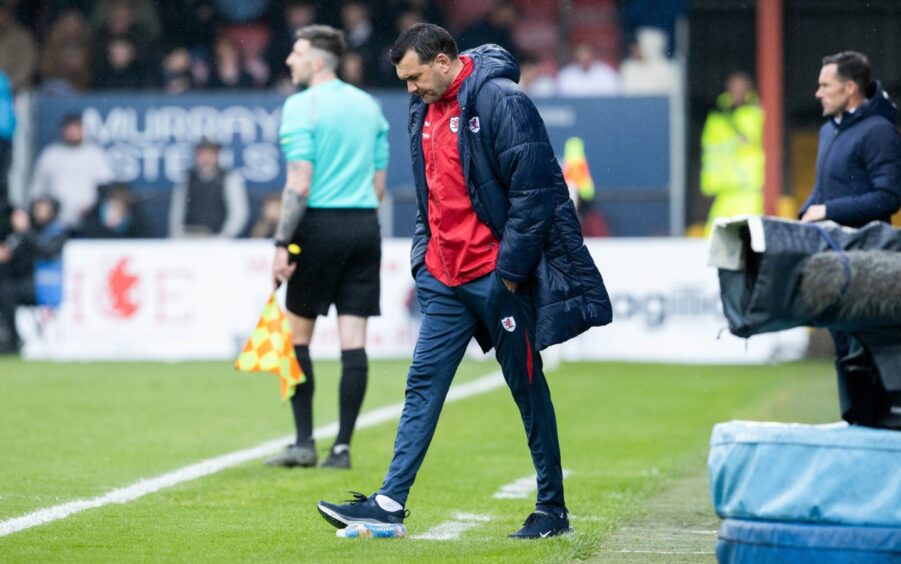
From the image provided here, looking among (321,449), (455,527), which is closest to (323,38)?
(321,449)

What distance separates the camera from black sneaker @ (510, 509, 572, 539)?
6246 mm

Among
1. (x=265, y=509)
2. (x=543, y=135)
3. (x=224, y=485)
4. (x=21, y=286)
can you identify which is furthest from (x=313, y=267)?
(x=21, y=286)

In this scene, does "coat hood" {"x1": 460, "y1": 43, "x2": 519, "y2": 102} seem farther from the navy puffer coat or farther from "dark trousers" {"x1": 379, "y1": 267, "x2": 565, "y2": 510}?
"dark trousers" {"x1": 379, "y1": 267, "x2": 565, "y2": 510}

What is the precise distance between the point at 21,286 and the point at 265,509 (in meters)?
10.7

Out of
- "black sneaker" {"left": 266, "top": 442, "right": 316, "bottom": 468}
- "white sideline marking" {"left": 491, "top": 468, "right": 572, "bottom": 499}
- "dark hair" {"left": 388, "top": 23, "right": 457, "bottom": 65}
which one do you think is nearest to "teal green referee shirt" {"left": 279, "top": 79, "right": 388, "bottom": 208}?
"black sneaker" {"left": 266, "top": 442, "right": 316, "bottom": 468}

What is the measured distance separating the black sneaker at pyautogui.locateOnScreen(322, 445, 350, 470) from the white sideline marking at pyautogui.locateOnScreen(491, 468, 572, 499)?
877mm

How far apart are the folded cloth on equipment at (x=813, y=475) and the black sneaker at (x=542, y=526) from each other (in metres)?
1.33

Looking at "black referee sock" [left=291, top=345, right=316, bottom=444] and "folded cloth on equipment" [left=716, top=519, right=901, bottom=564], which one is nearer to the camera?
"folded cloth on equipment" [left=716, top=519, right=901, bottom=564]

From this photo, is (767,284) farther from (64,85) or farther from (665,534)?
(64,85)

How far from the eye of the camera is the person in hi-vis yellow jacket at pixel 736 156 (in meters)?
20.2

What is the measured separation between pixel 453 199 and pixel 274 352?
2635mm

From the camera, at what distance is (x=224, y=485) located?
771cm

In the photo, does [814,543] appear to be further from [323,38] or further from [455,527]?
[323,38]

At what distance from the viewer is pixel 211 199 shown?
1923 cm
